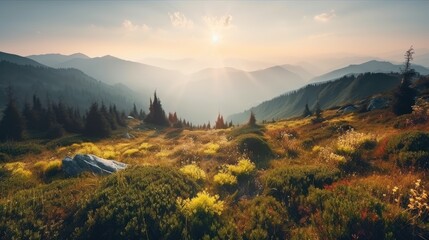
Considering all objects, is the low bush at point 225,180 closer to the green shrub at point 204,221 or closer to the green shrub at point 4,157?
the green shrub at point 204,221

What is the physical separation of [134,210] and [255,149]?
12661mm

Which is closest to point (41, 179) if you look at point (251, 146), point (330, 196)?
point (251, 146)

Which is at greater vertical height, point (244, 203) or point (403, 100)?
point (403, 100)

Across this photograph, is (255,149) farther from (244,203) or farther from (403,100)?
(403,100)

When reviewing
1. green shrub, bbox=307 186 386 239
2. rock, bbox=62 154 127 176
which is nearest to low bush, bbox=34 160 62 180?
rock, bbox=62 154 127 176

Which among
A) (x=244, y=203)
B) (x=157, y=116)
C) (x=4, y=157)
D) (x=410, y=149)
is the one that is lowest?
(x=157, y=116)

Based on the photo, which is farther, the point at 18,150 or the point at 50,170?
the point at 18,150

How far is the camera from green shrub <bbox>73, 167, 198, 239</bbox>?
883cm

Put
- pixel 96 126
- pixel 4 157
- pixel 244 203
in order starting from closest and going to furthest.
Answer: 1. pixel 244 203
2. pixel 4 157
3. pixel 96 126

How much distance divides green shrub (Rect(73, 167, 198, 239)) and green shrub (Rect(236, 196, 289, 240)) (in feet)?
7.52

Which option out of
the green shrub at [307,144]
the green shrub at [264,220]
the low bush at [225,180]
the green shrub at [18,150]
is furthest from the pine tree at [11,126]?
the green shrub at [264,220]

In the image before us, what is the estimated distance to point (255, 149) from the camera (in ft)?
67.3

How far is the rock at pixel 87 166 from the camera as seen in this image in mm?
15867

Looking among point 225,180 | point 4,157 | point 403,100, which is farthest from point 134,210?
point 403,100
